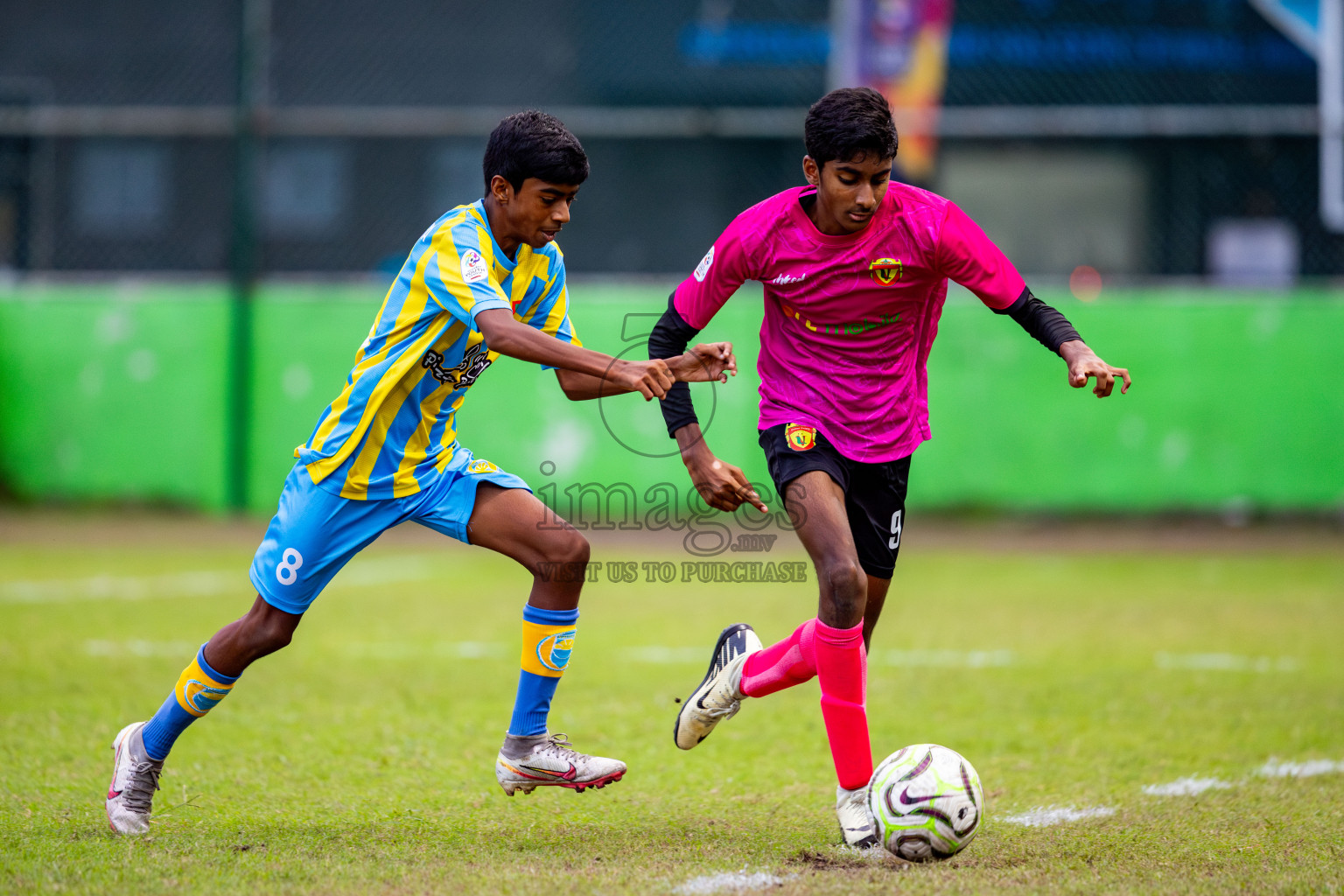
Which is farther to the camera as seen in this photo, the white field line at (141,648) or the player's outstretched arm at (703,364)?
the white field line at (141,648)

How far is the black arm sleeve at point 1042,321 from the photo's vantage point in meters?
3.82

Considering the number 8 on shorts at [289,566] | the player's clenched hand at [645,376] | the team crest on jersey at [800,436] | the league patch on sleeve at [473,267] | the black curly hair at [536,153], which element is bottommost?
the number 8 on shorts at [289,566]

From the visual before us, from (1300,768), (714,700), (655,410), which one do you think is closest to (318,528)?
(714,700)

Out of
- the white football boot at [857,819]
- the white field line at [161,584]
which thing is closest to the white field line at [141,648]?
the white field line at [161,584]

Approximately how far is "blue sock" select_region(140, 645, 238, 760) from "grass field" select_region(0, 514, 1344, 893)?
22 centimetres

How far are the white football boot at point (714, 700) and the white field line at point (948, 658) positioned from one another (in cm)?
212

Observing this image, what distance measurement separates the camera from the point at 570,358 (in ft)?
11.6

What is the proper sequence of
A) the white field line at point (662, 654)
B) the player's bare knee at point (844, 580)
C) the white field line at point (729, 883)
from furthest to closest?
the white field line at point (662, 654) → the player's bare knee at point (844, 580) → the white field line at point (729, 883)

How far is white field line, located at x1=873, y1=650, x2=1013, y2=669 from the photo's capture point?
20.3ft

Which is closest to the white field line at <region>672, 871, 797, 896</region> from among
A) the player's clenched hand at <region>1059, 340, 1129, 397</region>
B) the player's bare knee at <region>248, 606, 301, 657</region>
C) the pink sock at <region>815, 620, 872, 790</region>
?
the pink sock at <region>815, 620, 872, 790</region>

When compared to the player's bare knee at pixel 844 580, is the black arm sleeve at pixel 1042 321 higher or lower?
higher

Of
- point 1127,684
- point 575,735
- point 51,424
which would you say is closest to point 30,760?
point 575,735

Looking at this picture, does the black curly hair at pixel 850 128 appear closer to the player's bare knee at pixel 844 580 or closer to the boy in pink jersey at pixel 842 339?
the boy in pink jersey at pixel 842 339

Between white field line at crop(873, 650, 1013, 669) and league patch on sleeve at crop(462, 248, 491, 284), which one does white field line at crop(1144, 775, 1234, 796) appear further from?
league patch on sleeve at crop(462, 248, 491, 284)
